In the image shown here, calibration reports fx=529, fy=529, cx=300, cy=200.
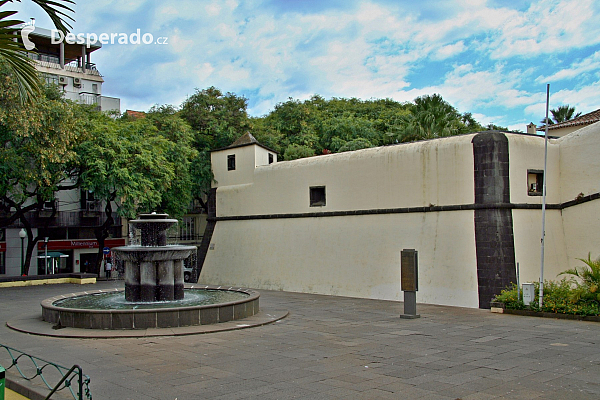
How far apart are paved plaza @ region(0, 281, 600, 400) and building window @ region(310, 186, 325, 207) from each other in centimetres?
760

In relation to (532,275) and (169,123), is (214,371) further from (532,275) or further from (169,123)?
(169,123)

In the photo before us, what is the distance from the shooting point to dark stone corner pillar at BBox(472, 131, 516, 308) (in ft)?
47.5

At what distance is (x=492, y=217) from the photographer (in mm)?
14781

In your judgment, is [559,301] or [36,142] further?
[36,142]

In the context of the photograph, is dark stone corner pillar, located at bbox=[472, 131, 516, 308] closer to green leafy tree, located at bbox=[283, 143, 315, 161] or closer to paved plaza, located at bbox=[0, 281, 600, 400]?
paved plaza, located at bbox=[0, 281, 600, 400]

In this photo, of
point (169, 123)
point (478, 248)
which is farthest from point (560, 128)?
point (169, 123)

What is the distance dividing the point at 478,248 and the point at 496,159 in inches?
100

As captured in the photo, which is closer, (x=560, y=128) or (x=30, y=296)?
(x=30, y=296)

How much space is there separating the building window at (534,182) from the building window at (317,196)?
7.17m

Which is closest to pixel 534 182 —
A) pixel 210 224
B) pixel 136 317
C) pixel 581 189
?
pixel 581 189

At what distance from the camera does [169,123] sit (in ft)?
91.0

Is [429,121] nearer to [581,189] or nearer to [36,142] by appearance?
[581,189]

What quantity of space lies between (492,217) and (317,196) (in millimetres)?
7084

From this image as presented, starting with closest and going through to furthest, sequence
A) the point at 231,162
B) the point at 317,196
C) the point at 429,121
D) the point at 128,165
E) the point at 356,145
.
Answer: the point at 317,196 < the point at 128,165 < the point at 231,162 < the point at 429,121 < the point at 356,145
